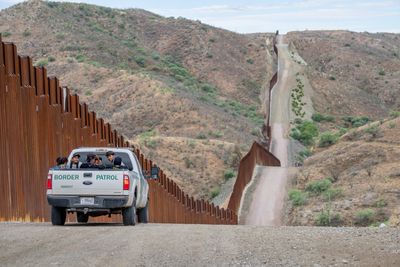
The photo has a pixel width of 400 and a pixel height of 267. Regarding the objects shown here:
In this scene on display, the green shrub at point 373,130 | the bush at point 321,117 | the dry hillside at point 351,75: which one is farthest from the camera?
the dry hillside at point 351,75

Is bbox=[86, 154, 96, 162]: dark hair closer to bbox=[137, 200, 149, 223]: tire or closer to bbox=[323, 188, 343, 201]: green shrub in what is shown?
bbox=[137, 200, 149, 223]: tire

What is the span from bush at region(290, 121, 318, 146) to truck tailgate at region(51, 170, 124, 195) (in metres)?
72.6

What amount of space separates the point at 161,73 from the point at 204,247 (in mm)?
108247

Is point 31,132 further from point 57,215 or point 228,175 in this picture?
point 228,175

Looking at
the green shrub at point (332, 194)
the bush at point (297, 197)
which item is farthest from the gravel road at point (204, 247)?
the bush at point (297, 197)

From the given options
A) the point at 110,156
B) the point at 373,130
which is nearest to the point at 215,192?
the point at 373,130

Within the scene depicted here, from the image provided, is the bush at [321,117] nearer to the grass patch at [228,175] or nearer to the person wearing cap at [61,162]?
the grass patch at [228,175]

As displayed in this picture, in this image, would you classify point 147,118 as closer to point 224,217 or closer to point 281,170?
point 281,170

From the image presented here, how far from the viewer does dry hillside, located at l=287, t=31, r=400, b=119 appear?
131 m

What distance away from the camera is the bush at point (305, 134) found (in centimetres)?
9347

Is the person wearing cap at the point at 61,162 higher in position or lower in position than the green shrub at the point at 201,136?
higher

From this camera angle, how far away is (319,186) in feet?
172

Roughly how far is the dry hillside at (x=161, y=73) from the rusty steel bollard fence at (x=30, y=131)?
29.8 meters

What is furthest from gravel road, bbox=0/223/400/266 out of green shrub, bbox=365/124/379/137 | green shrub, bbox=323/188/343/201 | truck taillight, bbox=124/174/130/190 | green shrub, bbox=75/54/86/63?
green shrub, bbox=75/54/86/63
